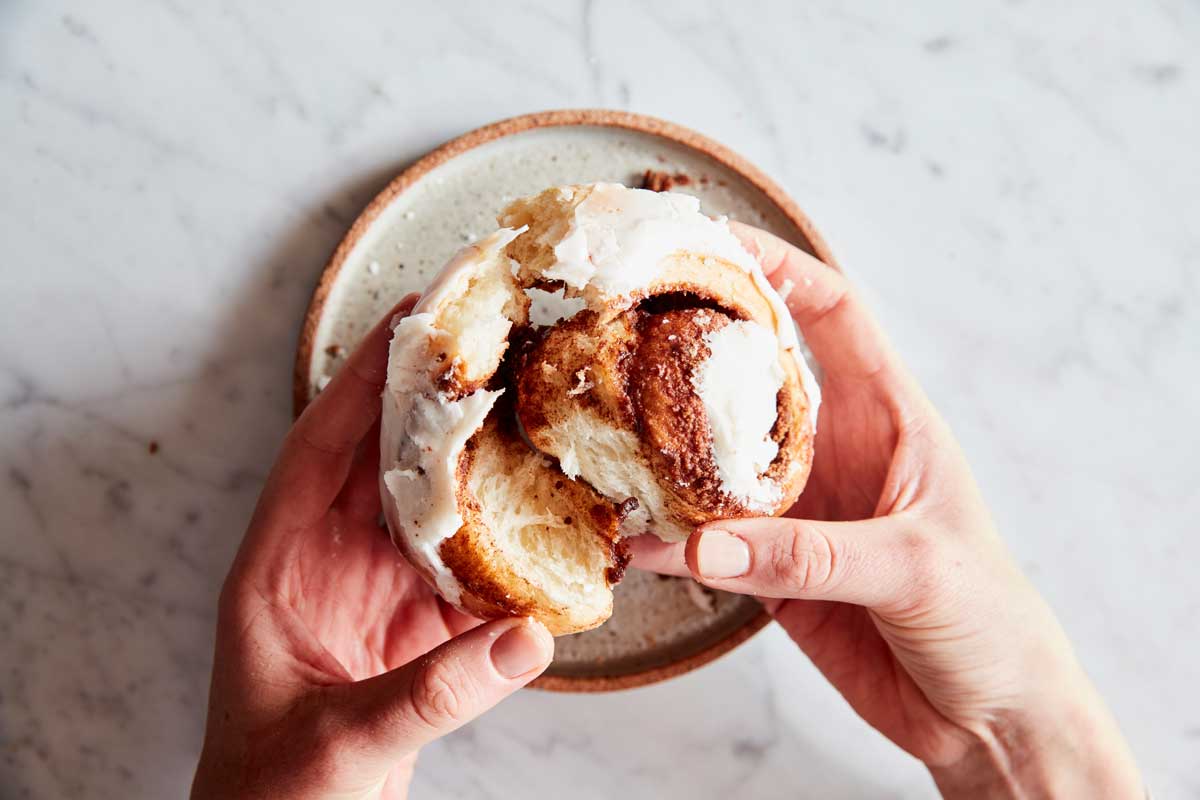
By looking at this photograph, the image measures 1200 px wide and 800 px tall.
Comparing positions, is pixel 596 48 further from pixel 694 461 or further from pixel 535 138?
pixel 694 461

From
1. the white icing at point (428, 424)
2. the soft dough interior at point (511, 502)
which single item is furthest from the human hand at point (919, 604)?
the white icing at point (428, 424)

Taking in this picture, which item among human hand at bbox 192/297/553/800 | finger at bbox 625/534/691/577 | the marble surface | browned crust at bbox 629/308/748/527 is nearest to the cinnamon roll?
browned crust at bbox 629/308/748/527

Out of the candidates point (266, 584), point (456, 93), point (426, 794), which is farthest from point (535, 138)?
point (426, 794)

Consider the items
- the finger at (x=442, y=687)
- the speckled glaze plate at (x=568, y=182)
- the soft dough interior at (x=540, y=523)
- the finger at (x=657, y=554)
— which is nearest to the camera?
the finger at (x=442, y=687)

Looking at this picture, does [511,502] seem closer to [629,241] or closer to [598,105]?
[629,241]

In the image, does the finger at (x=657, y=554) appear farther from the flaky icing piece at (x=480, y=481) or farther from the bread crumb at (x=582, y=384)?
the bread crumb at (x=582, y=384)

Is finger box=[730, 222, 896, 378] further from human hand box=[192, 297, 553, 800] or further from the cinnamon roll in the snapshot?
human hand box=[192, 297, 553, 800]
